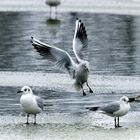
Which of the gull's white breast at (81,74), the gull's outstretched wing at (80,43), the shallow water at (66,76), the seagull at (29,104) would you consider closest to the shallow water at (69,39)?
the shallow water at (66,76)

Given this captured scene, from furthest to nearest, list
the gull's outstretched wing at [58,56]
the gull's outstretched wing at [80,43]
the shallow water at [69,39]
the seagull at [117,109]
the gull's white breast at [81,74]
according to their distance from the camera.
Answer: the shallow water at [69,39] → the gull's outstretched wing at [80,43] → the gull's outstretched wing at [58,56] → the gull's white breast at [81,74] → the seagull at [117,109]

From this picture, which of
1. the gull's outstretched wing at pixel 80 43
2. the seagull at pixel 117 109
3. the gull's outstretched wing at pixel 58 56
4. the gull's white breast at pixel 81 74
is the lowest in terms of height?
the seagull at pixel 117 109

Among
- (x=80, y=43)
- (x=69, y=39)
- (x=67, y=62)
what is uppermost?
(x=69, y=39)

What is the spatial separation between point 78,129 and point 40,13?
2140cm

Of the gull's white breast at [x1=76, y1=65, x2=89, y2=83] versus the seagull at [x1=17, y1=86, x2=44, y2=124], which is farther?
the gull's white breast at [x1=76, y1=65, x2=89, y2=83]

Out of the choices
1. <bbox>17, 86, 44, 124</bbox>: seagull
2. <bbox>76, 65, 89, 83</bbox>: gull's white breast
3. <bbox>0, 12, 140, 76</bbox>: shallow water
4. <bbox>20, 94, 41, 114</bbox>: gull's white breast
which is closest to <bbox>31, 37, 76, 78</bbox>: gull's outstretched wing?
<bbox>76, 65, 89, 83</bbox>: gull's white breast

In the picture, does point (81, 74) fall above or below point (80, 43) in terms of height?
below

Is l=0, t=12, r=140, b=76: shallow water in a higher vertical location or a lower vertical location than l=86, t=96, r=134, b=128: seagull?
higher

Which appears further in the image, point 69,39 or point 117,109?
point 69,39

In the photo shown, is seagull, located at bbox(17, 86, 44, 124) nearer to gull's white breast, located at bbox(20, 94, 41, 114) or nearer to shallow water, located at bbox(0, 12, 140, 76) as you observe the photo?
gull's white breast, located at bbox(20, 94, 41, 114)

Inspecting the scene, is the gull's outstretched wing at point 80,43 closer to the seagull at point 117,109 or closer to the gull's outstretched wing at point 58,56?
the gull's outstretched wing at point 58,56

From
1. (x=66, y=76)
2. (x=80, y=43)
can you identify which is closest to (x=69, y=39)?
(x=66, y=76)

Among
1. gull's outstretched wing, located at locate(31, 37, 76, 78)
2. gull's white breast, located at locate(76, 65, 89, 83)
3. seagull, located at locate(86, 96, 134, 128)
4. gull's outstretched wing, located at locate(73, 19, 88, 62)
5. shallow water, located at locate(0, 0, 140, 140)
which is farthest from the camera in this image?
gull's outstretched wing, located at locate(73, 19, 88, 62)

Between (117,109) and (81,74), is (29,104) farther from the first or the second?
(81,74)
